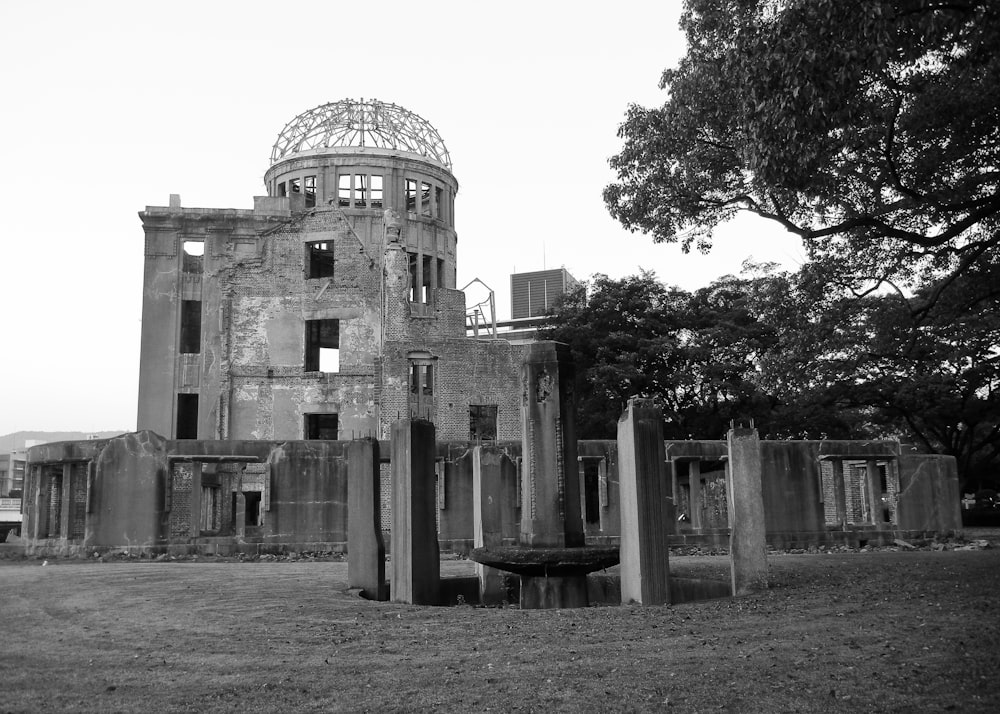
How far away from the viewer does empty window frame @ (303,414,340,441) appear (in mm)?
35000

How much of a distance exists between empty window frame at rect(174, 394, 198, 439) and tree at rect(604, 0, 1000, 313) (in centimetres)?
2530

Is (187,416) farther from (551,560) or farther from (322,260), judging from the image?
(551,560)

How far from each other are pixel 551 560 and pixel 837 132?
6963 mm

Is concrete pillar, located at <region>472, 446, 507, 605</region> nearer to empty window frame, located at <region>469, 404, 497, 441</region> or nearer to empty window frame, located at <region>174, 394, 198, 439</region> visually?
empty window frame, located at <region>469, 404, 497, 441</region>

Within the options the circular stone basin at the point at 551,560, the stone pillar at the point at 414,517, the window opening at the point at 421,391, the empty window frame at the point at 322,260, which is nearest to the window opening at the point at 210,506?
the window opening at the point at 421,391

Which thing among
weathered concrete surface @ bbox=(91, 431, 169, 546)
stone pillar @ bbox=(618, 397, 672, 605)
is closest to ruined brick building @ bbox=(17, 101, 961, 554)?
weathered concrete surface @ bbox=(91, 431, 169, 546)

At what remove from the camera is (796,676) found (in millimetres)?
6434

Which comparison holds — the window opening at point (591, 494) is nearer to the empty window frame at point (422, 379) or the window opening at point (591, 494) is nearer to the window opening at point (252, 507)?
the empty window frame at point (422, 379)

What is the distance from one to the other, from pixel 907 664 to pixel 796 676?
911 mm

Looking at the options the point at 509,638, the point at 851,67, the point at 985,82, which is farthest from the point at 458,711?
the point at 985,82

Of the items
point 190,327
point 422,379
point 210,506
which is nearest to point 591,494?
point 422,379

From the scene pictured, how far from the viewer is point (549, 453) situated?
11.5 meters

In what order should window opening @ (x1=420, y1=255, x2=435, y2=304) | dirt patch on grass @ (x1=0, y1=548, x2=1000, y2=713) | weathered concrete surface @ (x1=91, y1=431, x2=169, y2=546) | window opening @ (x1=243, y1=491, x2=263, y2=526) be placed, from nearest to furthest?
dirt patch on grass @ (x1=0, y1=548, x2=1000, y2=713)
weathered concrete surface @ (x1=91, y1=431, x2=169, y2=546)
window opening @ (x1=243, y1=491, x2=263, y2=526)
window opening @ (x1=420, y1=255, x2=435, y2=304)

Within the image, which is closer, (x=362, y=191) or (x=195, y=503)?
(x=195, y=503)
